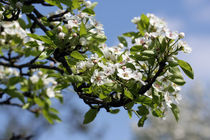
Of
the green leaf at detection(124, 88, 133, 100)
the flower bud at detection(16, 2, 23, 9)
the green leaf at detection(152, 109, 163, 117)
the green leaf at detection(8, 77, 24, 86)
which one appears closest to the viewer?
the green leaf at detection(124, 88, 133, 100)

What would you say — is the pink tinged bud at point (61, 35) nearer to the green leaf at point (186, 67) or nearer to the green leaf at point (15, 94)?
the green leaf at point (15, 94)

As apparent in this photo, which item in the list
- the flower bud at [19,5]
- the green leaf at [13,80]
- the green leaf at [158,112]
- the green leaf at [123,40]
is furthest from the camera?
the green leaf at [123,40]

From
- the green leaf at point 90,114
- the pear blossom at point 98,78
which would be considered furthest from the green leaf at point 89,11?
the green leaf at point 90,114

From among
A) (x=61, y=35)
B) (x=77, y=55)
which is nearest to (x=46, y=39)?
(x=61, y=35)

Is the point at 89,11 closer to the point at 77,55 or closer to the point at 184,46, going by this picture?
the point at 77,55

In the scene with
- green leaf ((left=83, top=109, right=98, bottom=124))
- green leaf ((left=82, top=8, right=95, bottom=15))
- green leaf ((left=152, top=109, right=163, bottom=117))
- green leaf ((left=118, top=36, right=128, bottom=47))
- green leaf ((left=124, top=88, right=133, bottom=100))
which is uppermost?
green leaf ((left=82, top=8, right=95, bottom=15))

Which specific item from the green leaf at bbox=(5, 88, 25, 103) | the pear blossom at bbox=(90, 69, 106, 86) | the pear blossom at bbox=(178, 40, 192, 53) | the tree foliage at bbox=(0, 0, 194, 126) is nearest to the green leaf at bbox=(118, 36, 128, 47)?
the tree foliage at bbox=(0, 0, 194, 126)

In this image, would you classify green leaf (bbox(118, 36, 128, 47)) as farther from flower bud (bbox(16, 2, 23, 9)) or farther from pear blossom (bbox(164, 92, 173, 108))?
flower bud (bbox(16, 2, 23, 9))

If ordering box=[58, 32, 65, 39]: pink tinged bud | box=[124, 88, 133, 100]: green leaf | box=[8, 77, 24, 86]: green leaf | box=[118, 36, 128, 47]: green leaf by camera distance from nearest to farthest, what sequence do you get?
box=[124, 88, 133, 100]: green leaf → box=[58, 32, 65, 39]: pink tinged bud → box=[8, 77, 24, 86]: green leaf → box=[118, 36, 128, 47]: green leaf

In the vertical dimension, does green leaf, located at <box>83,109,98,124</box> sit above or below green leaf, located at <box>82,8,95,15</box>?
below

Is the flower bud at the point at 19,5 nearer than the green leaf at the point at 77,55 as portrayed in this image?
No

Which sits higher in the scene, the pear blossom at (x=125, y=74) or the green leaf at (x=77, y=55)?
the pear blossom at (x=125, y=74)

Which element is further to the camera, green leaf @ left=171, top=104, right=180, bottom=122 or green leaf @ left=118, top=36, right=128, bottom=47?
green leaf @ left=118, top=36, right=128, bottom=47

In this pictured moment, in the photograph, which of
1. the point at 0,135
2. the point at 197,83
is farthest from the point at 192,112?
the point at 0,135
